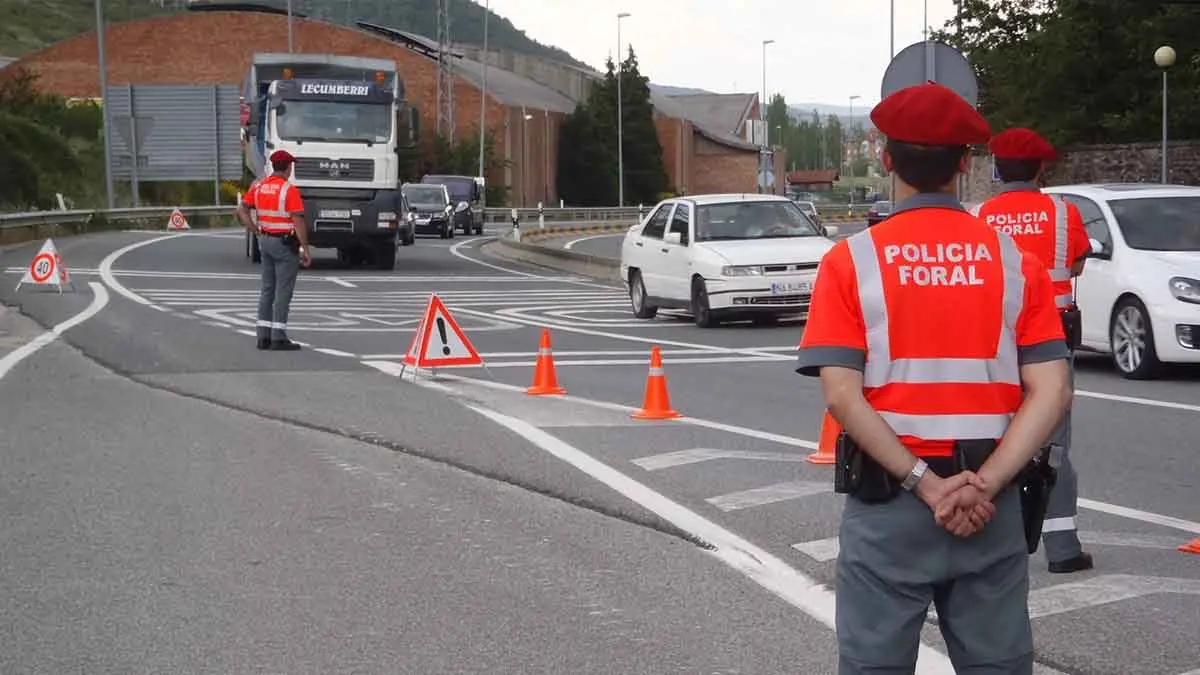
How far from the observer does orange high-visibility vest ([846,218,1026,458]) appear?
388 centimetres

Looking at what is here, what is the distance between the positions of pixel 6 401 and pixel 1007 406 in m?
10.5

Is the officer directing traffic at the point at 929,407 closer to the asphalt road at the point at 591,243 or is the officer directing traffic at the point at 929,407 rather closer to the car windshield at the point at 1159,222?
the car windshield at the point at 1159,222

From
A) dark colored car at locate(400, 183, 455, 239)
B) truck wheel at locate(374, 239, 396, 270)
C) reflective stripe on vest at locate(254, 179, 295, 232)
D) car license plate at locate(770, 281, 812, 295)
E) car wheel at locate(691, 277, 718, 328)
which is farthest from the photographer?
dark colored car at locate(400, 183, 455, 239)

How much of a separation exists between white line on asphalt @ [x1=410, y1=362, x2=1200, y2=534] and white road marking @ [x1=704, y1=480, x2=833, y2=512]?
4.41ft

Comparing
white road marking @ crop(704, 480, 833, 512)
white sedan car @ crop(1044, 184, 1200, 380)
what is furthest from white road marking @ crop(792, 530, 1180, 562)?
white sedan car @ crop(1044, 184, 1200, 380)

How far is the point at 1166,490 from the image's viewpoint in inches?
373

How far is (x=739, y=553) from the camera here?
7.75 metres

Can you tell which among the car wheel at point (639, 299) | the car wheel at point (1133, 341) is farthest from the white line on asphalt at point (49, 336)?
the car wheel at point (1133, 341)

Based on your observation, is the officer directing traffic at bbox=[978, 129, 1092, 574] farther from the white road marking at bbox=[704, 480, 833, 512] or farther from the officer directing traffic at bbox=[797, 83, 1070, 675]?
the officer directing traffic at bbox=[797, 83, 1070, 675]

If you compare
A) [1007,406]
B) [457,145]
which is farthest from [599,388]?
[457,145]

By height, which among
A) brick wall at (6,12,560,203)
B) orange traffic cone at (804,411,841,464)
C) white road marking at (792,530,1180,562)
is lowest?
white road marking at (792,530,1180,562)

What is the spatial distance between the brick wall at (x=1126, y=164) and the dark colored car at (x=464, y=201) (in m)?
24.4

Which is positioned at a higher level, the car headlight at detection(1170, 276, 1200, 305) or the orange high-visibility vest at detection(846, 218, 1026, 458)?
the orange high-visibility vest at detection(846, 218, 1026, 458)

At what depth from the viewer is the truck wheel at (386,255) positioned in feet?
112
